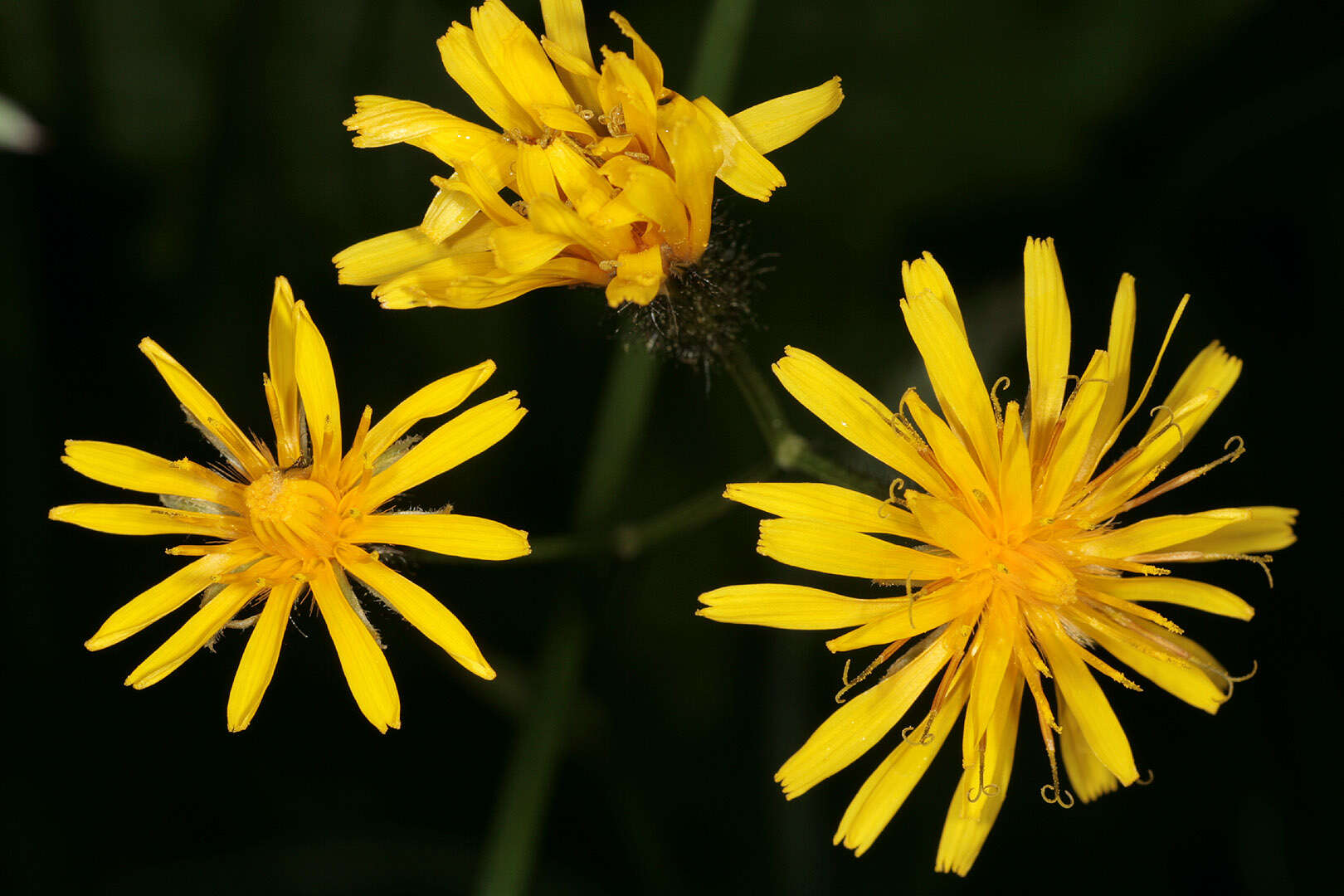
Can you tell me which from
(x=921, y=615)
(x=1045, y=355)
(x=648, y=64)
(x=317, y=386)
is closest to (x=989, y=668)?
(x=921, y=615)

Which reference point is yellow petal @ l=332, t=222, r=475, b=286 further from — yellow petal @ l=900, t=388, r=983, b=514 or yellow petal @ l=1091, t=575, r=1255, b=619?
yellow petal @ l=1091, t=575, r=1255, b=619

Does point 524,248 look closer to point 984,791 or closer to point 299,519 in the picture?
point 299,519

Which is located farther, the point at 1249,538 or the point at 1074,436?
the point at 1249,538

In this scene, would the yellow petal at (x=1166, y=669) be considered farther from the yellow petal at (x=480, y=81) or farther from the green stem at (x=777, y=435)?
the yellow petal at (x=480, y=81)

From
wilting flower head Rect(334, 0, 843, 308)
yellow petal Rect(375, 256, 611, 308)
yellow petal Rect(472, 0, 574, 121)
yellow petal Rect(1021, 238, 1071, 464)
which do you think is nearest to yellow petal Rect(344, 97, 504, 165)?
wilting flower head Rect(334, 0, 843, 308)

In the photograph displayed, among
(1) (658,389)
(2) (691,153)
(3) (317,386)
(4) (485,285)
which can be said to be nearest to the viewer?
(2) (691,153)
